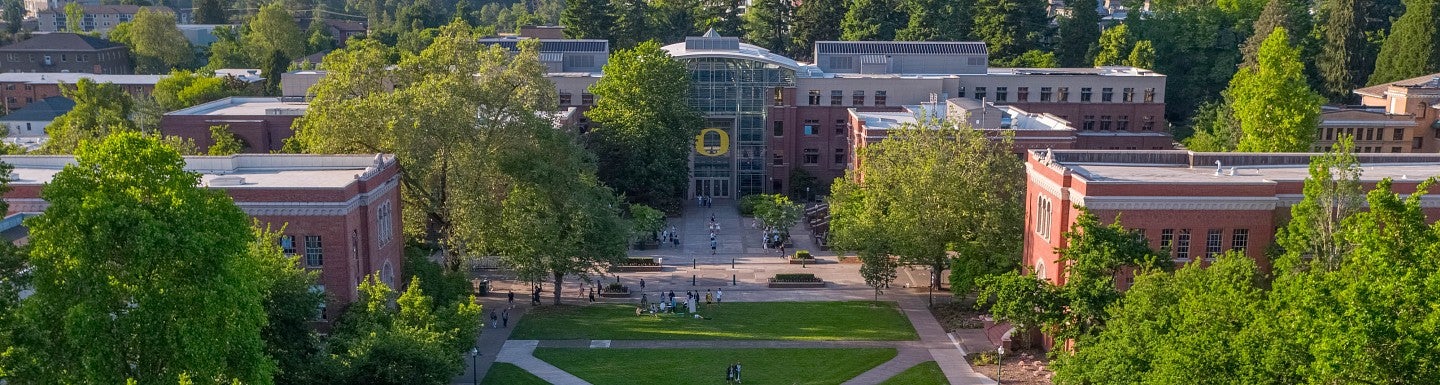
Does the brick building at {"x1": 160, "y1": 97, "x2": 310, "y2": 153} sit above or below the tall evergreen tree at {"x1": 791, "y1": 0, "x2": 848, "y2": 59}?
below

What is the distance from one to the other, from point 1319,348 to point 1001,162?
27953mm

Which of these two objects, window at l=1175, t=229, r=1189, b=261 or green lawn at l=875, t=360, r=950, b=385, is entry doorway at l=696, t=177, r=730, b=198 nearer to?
green lawn at l=875, t=360, r=950, b=385

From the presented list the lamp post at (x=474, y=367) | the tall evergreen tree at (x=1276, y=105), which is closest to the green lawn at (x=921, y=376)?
the lamp post at (x=474, y=367)

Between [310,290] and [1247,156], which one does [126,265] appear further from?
[1247,156]

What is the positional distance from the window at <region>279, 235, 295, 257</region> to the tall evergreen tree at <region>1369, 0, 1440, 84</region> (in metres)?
91.2

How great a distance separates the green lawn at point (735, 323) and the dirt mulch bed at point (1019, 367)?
15.1ft

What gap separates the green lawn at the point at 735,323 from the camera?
53094 millimetres

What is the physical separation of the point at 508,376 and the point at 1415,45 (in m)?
85.8

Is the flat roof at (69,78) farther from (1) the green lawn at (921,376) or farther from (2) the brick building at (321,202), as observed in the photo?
(1) the green lawn at (921,376)

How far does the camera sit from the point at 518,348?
51.2m

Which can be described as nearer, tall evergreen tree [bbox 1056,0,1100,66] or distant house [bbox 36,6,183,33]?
tall evergreen tree [bbox 1056,0,1100,66]

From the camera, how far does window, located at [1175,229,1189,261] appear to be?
150 feet

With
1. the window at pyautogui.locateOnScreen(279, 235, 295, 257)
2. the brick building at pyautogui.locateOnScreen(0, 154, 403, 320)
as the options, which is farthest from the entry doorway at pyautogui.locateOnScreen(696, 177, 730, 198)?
the window at pyautogui.locateOnScreen(279, 235, 295, 257)

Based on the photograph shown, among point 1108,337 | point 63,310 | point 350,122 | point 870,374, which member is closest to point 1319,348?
point 1108,337
